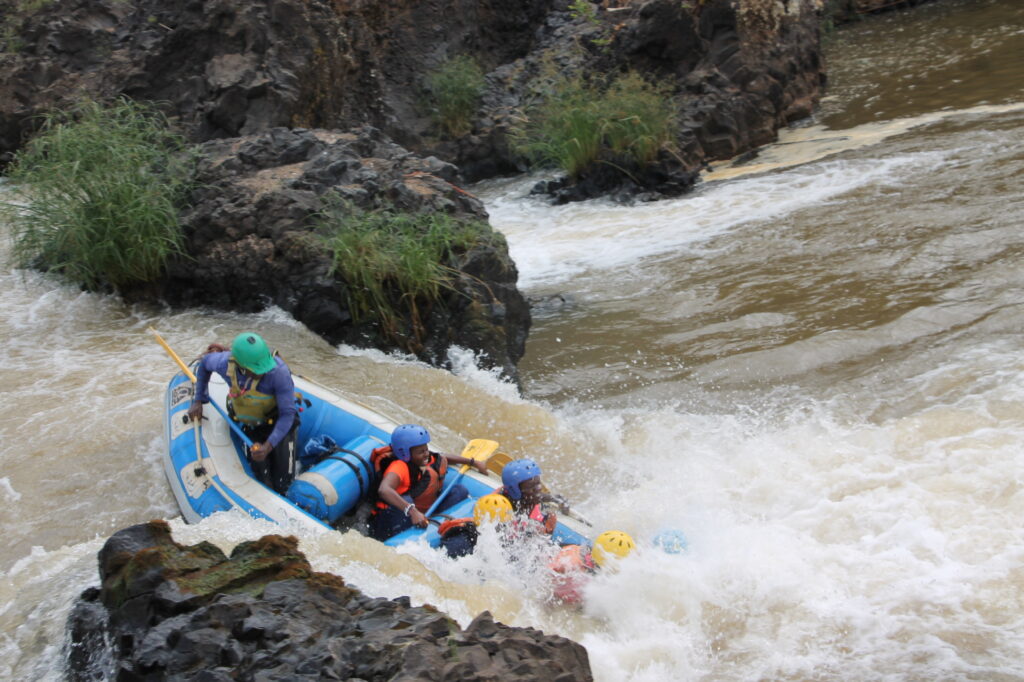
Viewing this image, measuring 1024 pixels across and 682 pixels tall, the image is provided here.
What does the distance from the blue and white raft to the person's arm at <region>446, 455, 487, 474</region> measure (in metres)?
0.03

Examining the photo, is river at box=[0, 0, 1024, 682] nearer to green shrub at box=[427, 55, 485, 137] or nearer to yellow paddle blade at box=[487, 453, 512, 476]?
yellow paddle blade at box=[487, 453, 512, 476]

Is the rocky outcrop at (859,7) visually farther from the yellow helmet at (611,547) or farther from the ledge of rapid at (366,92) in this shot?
the yellow helmet at (611,547)

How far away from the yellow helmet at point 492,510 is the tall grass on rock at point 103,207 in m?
3.90

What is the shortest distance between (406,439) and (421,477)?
8.9 inches

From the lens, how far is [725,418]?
19.6 ft

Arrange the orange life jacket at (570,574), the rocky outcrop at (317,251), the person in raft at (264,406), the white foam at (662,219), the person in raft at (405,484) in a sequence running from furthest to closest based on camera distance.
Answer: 1. the white foam at (662,219)
2. the rocky outcrop at (317,251)
3. the person in raft at (264,406)
4. the person in raft at (405,484)
5. the orange life jacket at (570,574)

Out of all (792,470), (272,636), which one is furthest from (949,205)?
(272,636)

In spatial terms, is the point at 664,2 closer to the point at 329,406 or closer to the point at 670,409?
the point at 670,409

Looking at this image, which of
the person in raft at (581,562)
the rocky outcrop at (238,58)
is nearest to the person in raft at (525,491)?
the person in raft at (581,562)

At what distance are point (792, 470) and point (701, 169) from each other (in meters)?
6.63

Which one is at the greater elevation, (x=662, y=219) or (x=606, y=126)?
(x=606, y=126)

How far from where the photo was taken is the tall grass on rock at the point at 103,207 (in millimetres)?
7367

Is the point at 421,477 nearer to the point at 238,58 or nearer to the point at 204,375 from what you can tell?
the point at 204,375

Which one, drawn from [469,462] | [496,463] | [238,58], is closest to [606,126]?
[238,58]
